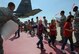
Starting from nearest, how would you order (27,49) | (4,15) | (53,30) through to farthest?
(4,15)
(27,49)
(53,30)

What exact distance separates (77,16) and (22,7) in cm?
2093

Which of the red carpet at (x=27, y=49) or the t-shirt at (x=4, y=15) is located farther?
the red carpet at (x=27, y=49)

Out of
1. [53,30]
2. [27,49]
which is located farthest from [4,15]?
[53,30]

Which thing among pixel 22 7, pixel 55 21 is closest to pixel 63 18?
pixel 55 21

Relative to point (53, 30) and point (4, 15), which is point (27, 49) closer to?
point (53, 30)

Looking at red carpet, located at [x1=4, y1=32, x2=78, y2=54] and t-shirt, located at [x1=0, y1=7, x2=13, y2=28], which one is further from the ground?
t-shirt, located at [x1=0, y1=7, x2=13, y2=28]

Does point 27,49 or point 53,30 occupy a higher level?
point 53,30

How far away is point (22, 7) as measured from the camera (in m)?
32.0

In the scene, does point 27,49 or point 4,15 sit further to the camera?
point 27,49

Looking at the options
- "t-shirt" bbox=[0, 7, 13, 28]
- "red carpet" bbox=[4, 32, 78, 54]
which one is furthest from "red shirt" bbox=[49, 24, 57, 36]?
"t-shirt" bbox=[0, 7, 13, 28]

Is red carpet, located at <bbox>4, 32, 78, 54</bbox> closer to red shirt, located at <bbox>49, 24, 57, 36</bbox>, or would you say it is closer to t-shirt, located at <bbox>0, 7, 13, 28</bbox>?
red shirt, located at <bbox>49, 24, 57, 36</bbox>

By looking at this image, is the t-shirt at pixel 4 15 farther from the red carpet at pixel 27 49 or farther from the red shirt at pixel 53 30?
the red shirt at pixel 53 30

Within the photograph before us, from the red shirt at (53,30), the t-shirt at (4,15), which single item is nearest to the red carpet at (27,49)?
the red shirt at (53,30)

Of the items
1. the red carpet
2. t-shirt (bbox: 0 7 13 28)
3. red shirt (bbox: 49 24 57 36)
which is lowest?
the red carpet
